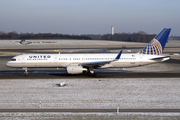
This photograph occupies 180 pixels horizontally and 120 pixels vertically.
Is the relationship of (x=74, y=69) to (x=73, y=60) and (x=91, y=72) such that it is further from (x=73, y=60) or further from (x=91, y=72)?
(x=91, y=72)

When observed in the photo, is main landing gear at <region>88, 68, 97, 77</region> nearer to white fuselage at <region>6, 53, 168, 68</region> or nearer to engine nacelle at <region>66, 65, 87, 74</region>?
white fuselage at <region>6, 53, 168, 68</region>

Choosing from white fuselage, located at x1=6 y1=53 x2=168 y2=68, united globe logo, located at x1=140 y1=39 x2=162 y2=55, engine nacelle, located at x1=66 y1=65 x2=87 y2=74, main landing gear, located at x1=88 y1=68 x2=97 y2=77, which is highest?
united globe logo, located at x1=140 y1=39 x2=162 y2=55

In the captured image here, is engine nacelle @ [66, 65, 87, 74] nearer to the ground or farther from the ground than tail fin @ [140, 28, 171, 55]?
nearer to the ground

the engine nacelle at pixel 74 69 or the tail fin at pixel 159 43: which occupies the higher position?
the tail fin at pixel 159 43

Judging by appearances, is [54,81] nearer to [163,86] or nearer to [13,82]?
[13,82]

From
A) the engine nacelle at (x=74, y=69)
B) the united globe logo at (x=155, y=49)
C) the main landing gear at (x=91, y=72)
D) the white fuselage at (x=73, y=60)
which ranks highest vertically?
the united globe logo at (x=155, y=49)

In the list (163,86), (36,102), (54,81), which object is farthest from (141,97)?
(54,81)

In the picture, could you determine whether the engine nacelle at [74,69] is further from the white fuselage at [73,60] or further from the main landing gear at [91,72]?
the white fuselage at [73,60]

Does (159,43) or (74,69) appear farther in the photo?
(159,43)

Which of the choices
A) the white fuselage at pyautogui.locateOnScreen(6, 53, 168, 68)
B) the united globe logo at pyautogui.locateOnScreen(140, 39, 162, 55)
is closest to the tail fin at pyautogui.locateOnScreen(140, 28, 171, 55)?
the united globe logo at pyautogui.locateOnScreen(140, 39, 162, 55)

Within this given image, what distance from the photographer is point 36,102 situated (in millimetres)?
16859

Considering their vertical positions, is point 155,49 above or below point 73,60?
above

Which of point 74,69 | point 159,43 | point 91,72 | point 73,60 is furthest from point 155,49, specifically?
point 74,69

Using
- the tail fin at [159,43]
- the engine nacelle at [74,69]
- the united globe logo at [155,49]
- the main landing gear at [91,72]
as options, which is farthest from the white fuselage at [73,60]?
the engine nacelle at [74,69]
